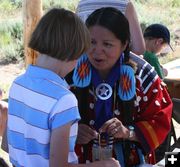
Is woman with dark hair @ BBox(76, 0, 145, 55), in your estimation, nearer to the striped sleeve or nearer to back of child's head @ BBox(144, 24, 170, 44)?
back of child's head @ BBox(144, 24, 170, 44)

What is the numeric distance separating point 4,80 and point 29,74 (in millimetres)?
6337

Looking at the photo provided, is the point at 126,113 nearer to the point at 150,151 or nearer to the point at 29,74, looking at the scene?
the point at 150,151

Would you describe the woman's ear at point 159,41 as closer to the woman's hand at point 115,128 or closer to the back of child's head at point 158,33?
the back of child's head at point 158,33

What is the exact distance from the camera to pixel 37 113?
5.24ft

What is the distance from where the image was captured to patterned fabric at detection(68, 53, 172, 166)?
2127 mm

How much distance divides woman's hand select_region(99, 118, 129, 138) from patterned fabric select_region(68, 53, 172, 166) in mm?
96

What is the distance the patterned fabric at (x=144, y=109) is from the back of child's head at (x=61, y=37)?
549 mm

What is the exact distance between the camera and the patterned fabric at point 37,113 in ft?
5.13

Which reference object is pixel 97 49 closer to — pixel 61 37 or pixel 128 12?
pixel 61 37

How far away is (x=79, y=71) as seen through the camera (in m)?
2.19

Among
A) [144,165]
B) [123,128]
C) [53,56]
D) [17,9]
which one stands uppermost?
[17,9]

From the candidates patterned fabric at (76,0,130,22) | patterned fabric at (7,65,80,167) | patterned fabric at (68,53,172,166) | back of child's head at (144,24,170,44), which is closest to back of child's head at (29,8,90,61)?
patterned fabric at (7,65,80,167)

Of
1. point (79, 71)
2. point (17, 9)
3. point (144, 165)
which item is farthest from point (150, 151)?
point (17, 9)

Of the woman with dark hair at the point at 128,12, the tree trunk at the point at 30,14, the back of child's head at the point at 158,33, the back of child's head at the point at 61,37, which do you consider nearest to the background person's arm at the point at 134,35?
the woman with dark hair at the point at 128,12
